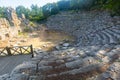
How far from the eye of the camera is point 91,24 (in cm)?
2656

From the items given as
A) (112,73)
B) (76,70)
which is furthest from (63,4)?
(112,73)

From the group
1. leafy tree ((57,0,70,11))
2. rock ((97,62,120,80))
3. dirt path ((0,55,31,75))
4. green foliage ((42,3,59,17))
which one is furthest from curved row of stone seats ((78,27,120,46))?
green foliage ((42,3,59,17))

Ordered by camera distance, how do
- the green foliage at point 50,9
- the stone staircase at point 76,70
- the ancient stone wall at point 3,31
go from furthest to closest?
1. the green foliage at point 50,9
2. the ancient stone wall at point 3,31
3. the stone staircase at point 76,70

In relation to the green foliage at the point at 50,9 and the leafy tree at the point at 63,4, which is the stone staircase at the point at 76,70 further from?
the green foliage at the point at 50,9

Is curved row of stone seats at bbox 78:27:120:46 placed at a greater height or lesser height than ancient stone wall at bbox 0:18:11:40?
greater

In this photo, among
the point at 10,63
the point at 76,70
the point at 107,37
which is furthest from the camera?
the point at 107,37

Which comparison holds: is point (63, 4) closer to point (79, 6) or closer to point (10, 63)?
point (79, 6)

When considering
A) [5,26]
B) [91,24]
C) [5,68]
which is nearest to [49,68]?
[5,68]

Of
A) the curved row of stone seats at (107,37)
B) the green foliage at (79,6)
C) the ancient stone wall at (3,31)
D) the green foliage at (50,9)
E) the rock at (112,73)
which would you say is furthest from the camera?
the green foliage at (50,9)

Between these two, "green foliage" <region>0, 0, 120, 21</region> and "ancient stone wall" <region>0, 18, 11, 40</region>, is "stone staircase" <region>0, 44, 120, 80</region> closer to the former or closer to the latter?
"green foliage" <region>0, 0, 120, 21</region>

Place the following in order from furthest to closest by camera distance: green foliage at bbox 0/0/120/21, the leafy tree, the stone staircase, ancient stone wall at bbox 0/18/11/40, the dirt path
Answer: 1. the leafy tree
2. ancient stone wall at bbox 0/18/11/40
3. green foliage at bbox 0/0/120/21
4. the dirt path
5. the stone staircase

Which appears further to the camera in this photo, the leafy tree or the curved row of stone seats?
the leafy tree

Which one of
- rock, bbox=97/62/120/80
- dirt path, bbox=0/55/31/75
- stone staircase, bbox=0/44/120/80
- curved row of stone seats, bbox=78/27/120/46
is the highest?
rock, bbox=97/62/120/80

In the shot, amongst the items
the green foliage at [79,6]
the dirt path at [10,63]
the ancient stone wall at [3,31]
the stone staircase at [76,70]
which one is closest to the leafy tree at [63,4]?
the green foliage at [79,6]
